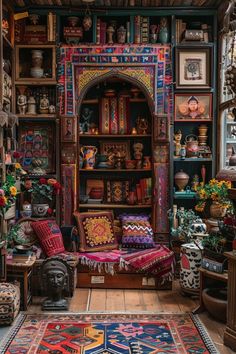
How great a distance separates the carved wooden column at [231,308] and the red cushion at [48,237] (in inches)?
80.6

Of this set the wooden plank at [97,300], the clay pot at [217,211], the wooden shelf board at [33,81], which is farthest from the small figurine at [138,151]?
the wooden plank at [97,300]

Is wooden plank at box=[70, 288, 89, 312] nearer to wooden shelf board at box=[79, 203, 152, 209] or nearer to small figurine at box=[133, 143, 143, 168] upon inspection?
wooden shelf board at box=[79, 203, 152, 209]

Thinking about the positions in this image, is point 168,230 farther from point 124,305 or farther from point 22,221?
point 22,221

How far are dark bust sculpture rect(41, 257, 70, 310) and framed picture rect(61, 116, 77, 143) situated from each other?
5.65 feet

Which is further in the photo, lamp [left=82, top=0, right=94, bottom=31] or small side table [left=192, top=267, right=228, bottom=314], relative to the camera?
lamp [left=82, top=0, right=94, bottom=31]

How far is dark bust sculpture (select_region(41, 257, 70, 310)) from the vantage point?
4375 mm

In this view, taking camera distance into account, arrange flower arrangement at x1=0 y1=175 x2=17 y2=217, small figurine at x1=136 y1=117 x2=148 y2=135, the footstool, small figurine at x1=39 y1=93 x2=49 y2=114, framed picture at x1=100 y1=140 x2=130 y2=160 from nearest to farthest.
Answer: the footstool, flower arrangement at x1=0 y1=175 x2=17 y2=217, small figurine at x1=39 y1=93 x2=49 y2=114, small figurine at x1=136 y1=117 x2=148 y2=135, framed picture at x1=100 y1=140 x2=130 y2=160

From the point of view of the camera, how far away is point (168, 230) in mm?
5742

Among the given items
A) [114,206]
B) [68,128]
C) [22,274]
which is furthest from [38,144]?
[22,274]

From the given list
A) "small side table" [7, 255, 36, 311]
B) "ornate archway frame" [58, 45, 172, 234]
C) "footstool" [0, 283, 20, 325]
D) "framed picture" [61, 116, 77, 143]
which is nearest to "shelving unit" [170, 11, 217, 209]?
"ornate archway frame" [58, 45, 172, 234]

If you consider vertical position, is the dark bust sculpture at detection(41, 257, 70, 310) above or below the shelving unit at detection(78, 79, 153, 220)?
below

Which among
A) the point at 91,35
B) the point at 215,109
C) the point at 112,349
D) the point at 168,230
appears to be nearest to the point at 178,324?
A: the point at 112,349

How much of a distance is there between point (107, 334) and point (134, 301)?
0.92m

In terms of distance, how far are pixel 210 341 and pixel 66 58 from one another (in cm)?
370
